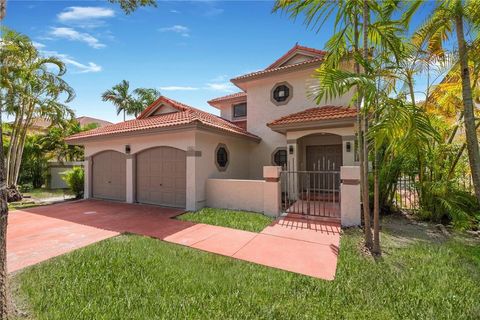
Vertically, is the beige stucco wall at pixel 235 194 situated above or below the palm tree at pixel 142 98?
below

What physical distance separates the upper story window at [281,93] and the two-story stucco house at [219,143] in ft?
Answer: 0.17

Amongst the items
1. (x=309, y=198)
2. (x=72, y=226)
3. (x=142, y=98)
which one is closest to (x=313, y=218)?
(x=309, y=198)

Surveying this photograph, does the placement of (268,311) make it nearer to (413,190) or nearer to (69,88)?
(413,190)

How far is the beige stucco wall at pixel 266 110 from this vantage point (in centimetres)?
1220

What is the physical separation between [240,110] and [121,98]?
19274mm

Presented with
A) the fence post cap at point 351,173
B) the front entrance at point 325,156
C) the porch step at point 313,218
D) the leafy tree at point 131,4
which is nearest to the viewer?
the leafy tree at point 131,4

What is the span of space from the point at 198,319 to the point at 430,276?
4.16 m

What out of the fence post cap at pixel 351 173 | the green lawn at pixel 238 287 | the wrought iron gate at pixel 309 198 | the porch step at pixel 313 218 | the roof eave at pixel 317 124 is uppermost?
the roof eave at pixel 317 124

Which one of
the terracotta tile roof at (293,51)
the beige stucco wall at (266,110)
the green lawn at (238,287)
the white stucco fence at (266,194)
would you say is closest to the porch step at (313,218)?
the white stucco fence at (266,194)

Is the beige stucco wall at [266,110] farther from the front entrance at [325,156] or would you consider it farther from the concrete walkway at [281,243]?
the concrete walkway at [281,243]

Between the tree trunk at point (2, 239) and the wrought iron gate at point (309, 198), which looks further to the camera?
the wrought iron gate at point (309, 198)

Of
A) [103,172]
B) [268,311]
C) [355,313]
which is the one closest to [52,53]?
[103,172]

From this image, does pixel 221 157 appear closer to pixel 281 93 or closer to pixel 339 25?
pixel 281 93

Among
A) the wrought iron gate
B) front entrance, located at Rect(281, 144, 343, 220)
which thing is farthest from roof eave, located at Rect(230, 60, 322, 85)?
the wrought iron gate
